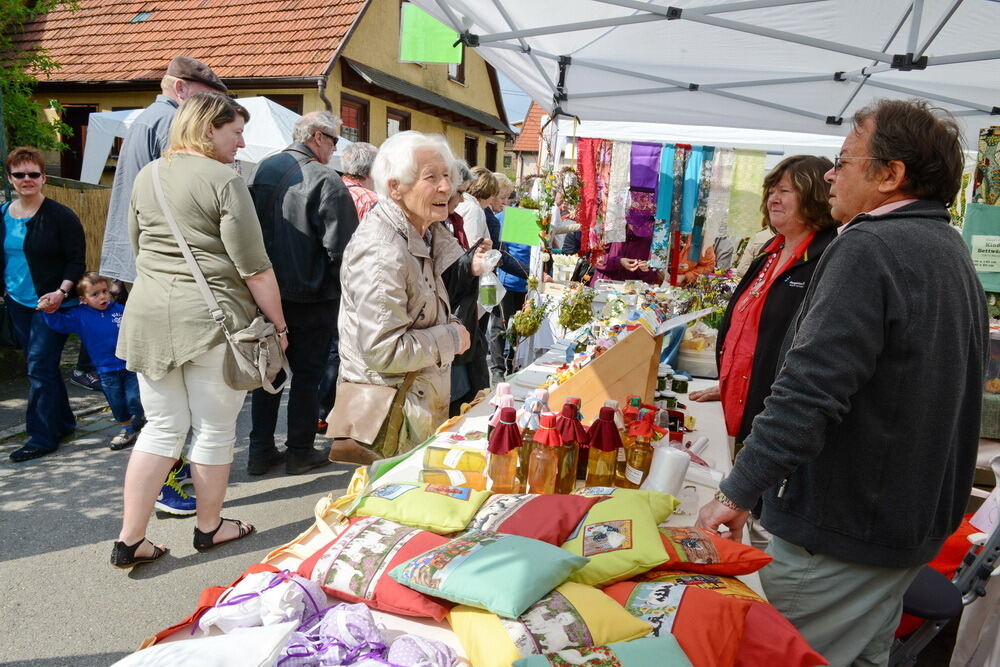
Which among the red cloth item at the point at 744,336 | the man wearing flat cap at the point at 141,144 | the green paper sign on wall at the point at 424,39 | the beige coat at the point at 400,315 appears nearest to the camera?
the beige coat at the point at 400,315

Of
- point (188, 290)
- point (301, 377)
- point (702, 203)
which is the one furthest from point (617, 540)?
point (702, 203)

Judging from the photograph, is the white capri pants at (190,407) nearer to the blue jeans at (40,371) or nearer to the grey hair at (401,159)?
the grey hair at (401,159)

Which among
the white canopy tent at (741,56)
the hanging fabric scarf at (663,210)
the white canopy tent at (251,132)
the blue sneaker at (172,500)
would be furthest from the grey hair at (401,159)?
the white canopy tent at (251,132)

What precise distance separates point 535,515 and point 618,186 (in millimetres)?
4073

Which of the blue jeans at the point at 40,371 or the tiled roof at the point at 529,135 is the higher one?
the tiled roof at the point at 529,135

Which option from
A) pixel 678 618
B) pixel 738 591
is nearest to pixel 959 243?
pixel 738 591

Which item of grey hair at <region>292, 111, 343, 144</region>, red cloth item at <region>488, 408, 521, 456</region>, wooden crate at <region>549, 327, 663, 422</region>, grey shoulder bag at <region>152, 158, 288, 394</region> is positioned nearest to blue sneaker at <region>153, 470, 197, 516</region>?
grey shoulder bag at <region>152, 158, 288, 394</region>

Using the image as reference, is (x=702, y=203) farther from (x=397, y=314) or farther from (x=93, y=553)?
(x=93, y=553)

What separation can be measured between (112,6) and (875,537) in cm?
1717

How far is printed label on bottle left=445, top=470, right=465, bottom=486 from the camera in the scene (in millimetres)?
1720

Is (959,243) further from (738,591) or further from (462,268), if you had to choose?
(462,268)

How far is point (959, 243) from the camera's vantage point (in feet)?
4.52

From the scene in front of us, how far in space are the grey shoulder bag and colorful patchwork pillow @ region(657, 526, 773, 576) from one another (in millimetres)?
1701

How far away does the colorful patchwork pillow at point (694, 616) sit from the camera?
3.53 ft
